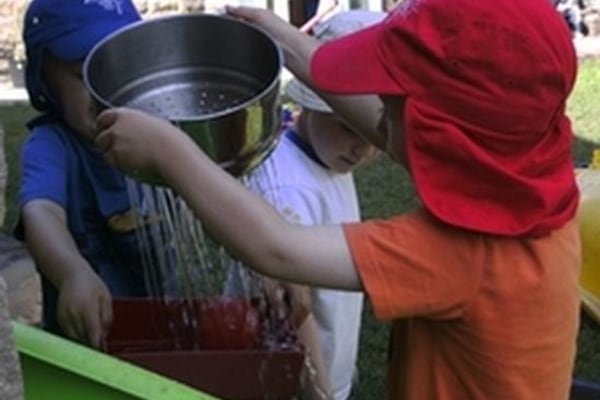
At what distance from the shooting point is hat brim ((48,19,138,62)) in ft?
6.74

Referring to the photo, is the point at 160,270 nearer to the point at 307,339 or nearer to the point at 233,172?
the point at 307,339

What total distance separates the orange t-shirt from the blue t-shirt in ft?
2.28

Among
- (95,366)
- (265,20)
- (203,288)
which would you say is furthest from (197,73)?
(95,366)

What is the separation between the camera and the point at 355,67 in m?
1.38

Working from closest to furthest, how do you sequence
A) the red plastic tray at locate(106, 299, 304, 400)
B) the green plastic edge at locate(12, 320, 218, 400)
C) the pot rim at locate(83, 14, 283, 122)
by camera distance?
1. the green plastic edge at locate(12, 320, 218, 400)
2. the pot rim at locate(83, 14, 283, 122)
3. the red plastic tray at locate(106, 299, 304, 400)

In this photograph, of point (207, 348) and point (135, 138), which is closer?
point (135, 138)

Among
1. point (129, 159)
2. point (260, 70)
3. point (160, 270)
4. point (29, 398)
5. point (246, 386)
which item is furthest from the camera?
point (160, 270)

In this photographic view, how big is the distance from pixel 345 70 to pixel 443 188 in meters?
0.17

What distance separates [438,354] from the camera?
4.88ft

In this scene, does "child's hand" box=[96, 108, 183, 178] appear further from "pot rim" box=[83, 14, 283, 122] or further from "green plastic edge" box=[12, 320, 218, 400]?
"green plastic edge" box=[12, 320, 218, 400]

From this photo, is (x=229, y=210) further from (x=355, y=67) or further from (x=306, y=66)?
(x=306, y=66)

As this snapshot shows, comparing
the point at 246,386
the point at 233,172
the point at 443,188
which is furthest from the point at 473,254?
the point at 246,386

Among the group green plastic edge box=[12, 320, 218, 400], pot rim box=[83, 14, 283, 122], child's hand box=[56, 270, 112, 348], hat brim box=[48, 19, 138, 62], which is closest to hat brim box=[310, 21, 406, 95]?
pot rim box=[83, 14, 283, 122]

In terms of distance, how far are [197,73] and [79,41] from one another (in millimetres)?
438
